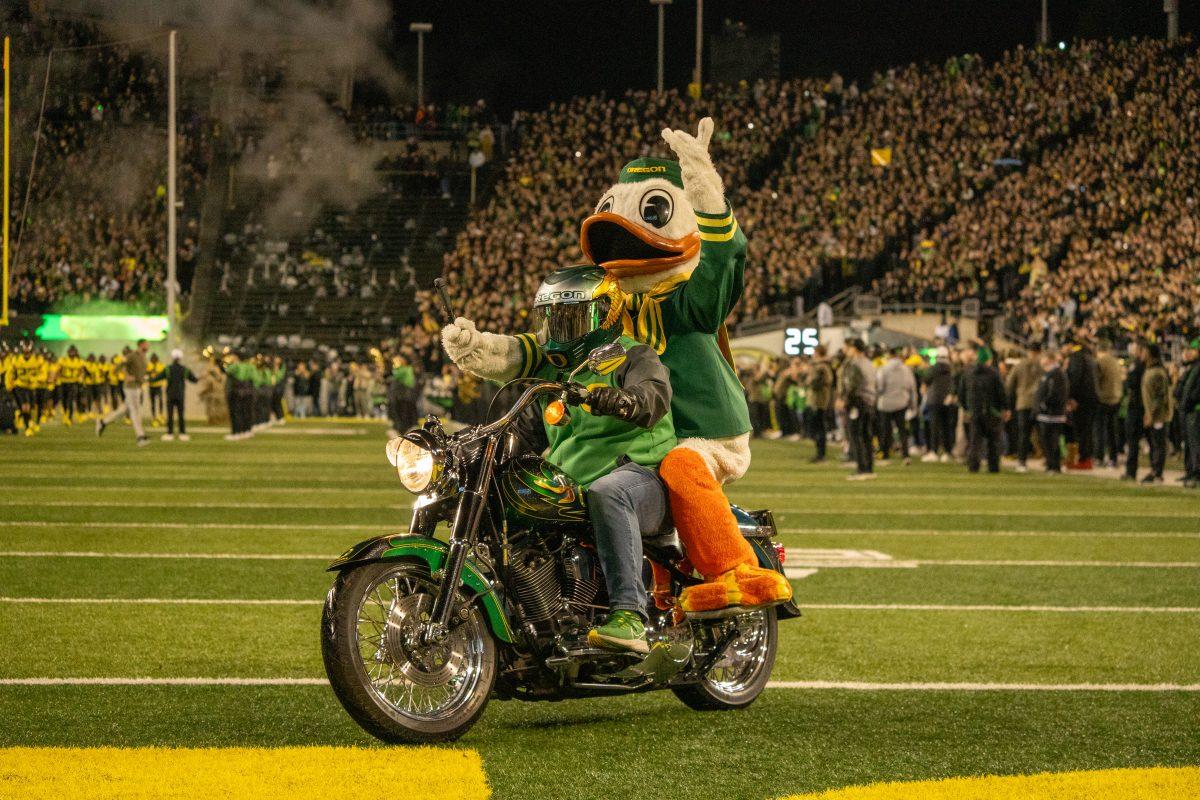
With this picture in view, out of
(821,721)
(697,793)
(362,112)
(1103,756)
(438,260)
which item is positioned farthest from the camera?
(362,112)

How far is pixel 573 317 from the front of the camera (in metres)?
5.34

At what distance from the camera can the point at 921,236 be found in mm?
38781

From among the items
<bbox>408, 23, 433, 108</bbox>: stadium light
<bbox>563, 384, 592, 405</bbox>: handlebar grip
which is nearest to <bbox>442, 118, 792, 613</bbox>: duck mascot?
<bbox>563, 384, 592, 405</bbox>: handlebar grip

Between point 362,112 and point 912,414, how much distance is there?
99.3 ft

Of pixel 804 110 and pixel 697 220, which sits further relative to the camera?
pixel 804 110

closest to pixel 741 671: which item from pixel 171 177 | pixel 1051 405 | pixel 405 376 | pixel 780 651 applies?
pixel 780 651

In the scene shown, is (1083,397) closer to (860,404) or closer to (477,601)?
(860,404)

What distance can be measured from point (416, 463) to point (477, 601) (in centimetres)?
48

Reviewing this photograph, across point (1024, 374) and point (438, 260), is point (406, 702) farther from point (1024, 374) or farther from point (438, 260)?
point (438, 260)

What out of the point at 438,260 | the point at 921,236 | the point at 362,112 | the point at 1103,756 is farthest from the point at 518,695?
the point at 362,112

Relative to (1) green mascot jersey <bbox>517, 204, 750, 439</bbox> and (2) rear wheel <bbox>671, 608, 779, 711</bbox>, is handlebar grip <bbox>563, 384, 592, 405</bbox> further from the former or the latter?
(2) rear wheel <bbox>671, 608, 779, 711</bbox>

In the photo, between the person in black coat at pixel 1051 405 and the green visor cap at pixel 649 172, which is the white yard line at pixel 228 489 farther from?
the green visor cap at pixel 649 172

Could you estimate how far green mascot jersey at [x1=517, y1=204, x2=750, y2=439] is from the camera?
5.67 metres

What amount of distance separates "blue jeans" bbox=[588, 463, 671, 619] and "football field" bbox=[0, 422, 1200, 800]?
1.43ft
